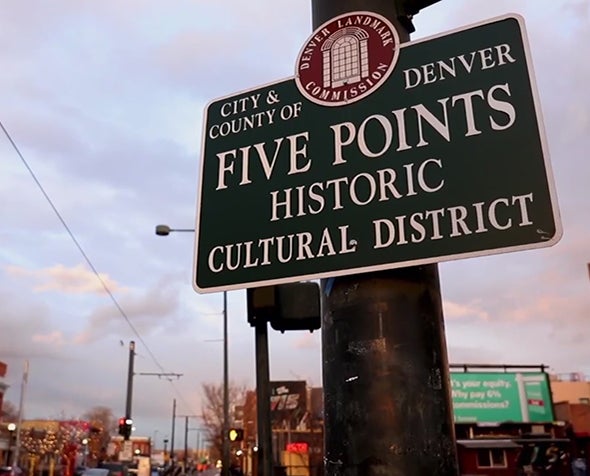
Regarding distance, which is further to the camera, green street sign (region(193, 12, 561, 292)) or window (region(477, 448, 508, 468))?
window (region(477, 448, 508, 468))

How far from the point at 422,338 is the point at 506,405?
81.3 feet

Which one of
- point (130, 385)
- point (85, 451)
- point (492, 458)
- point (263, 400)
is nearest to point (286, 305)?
point (263, 400)

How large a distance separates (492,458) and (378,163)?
23.7 meters

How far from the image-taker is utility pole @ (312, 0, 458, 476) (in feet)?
5.44

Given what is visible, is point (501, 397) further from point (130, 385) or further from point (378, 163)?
point (378, 163)

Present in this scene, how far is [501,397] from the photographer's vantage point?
79.6 ft

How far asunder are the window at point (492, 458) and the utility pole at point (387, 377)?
76.3 feet

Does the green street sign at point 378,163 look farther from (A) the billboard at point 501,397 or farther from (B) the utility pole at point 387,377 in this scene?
(A) the billboard at point 501,397

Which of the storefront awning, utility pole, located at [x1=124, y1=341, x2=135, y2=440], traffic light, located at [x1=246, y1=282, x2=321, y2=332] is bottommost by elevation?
the storefront awning

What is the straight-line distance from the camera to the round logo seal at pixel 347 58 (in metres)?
2.06

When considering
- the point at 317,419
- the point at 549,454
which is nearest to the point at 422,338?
the point at 549,454

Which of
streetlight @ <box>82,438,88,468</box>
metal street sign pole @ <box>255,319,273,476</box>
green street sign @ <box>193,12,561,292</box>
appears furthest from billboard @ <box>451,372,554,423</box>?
streetlight @ <box>82,438,88,468</box>

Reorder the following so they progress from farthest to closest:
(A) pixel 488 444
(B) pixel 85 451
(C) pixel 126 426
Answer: (B) pixel 85 451 → (C) pixel 126 426 → (A) pixel 488 444

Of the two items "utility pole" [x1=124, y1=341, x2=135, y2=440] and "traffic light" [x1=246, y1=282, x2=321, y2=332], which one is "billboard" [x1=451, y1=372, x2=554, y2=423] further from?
"traffic light" [x1=246, y1=282, x2=321, y2=332]
